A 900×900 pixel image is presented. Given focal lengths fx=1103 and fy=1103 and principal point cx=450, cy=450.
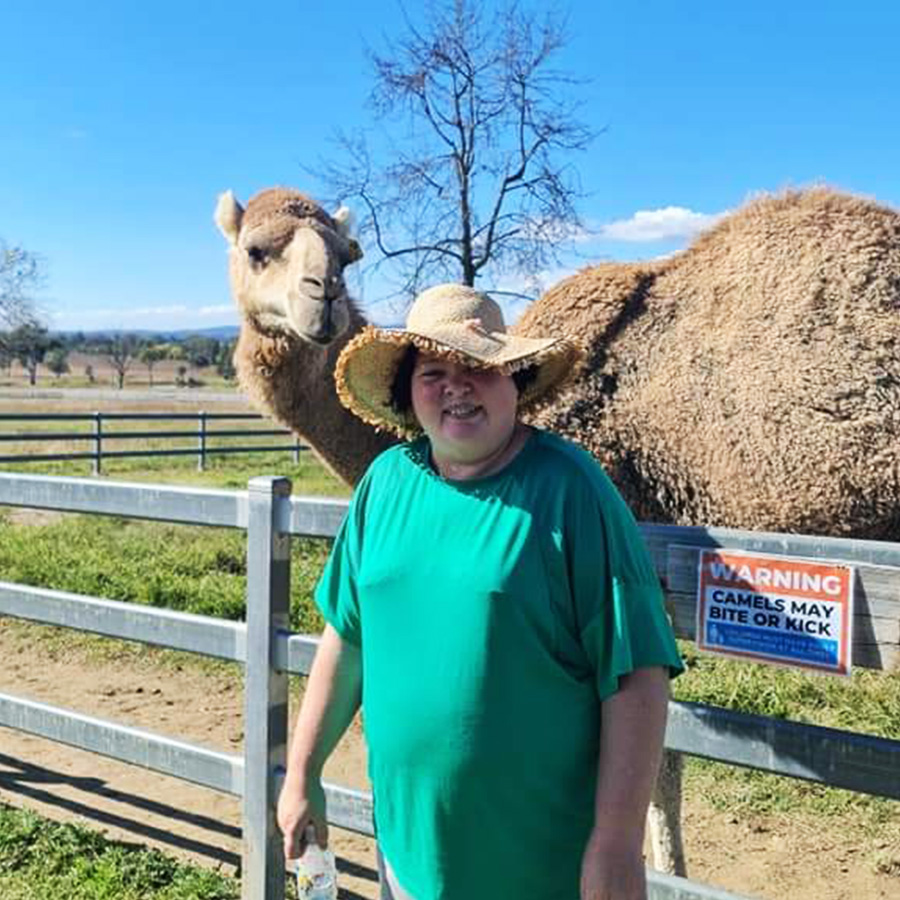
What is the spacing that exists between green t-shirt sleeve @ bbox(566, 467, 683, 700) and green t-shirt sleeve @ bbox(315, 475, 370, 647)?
0.67m

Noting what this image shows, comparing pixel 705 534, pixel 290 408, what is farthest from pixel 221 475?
pixel 705 534

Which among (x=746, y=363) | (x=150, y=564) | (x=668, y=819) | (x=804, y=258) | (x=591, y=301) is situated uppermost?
(x=804, y=258)

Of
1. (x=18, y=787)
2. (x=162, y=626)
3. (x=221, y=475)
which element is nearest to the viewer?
(x=162, y=626)

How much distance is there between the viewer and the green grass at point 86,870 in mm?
4387

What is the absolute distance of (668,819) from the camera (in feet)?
13.4

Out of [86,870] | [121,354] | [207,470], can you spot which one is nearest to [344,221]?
[86,870]

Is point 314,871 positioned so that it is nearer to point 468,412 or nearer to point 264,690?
point 264,690

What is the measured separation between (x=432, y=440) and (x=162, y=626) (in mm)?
2095

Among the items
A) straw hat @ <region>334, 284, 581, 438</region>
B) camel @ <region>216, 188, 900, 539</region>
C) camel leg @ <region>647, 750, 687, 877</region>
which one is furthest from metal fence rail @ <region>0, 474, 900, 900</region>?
camel @ <region>216, 188, 900, 539</region>

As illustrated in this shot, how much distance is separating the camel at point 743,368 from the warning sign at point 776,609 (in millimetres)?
1428

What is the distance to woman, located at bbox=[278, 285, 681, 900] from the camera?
2.25m

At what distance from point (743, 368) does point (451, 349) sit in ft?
9.15

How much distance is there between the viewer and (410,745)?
97.3 inches

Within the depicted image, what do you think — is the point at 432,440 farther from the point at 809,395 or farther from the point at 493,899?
the point at 809,395
